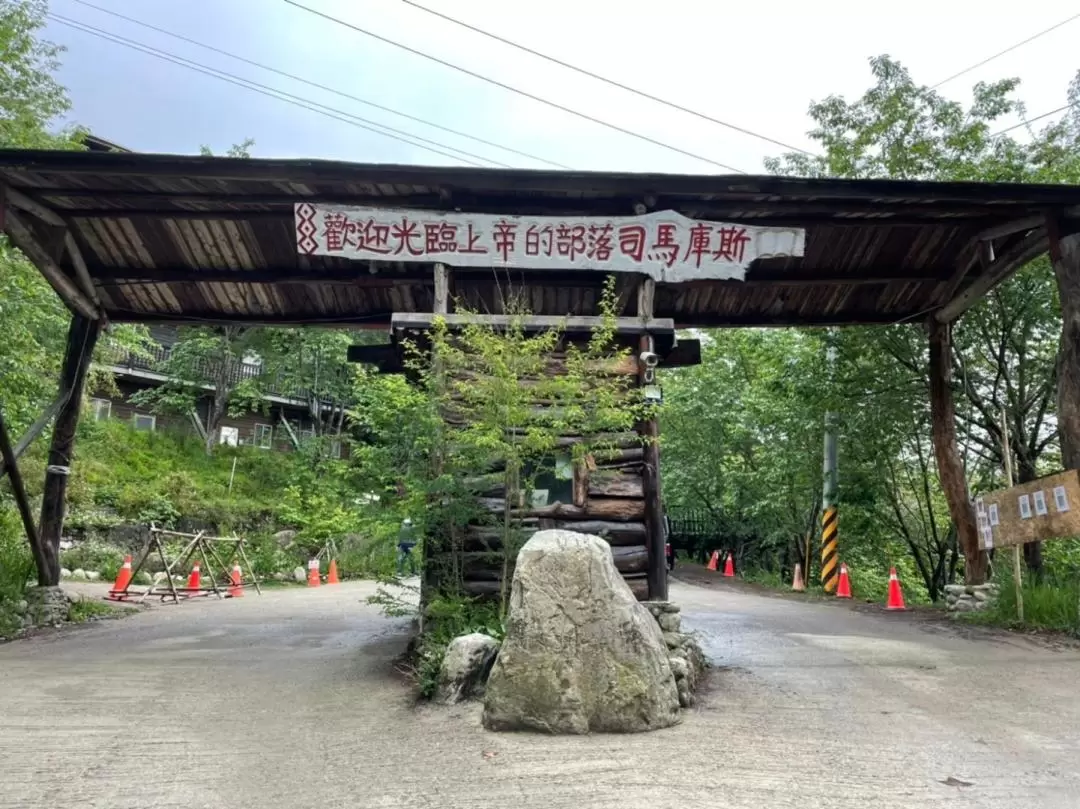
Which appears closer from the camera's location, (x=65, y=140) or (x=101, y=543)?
(x=65, y=140)

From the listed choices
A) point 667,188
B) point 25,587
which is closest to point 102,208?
point 25,587

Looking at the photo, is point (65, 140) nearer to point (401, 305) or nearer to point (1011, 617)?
point (401, 305)

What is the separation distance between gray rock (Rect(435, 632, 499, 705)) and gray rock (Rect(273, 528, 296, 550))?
1804 centimetres

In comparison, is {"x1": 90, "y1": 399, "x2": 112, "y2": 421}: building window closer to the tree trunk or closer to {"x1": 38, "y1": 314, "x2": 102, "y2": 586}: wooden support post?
{"x1": 38, "y1": 314, "x2": 102, "y2": 586}: wooden support post

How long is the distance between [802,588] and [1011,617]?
7.78 metres

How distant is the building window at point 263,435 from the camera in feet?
107

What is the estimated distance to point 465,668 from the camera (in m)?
5.68

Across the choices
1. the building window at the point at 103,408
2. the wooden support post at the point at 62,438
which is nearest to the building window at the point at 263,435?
the building window at the point at 103,408

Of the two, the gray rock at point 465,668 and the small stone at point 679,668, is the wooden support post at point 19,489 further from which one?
the small stone at point 679,668

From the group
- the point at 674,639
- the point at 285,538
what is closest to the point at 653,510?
the point at 674,639

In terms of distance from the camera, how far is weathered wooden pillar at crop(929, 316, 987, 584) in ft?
35.9

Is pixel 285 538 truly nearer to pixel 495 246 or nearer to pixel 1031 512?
pixel 495 246

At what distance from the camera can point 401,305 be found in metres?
10.4

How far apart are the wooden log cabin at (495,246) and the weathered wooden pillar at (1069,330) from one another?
20mm
